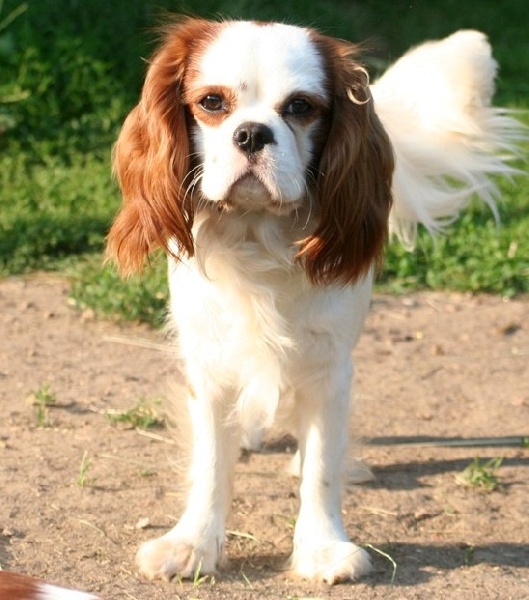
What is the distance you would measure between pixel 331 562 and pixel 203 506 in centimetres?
41

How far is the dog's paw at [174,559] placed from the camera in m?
3.87

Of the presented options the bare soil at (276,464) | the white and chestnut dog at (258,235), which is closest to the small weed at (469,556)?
the bare soil at (276,464)

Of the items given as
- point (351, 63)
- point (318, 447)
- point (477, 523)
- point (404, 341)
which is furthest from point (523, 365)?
point (351, 63)

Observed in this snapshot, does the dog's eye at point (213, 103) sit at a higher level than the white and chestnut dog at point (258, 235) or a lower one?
higher

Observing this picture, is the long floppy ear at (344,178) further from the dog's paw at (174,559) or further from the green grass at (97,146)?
the green grass at (97,146)

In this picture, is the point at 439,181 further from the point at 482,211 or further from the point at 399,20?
the point at 399,20

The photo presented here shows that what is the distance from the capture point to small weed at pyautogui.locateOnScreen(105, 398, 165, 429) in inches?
198

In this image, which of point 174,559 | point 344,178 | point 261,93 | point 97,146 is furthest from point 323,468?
point 97,146

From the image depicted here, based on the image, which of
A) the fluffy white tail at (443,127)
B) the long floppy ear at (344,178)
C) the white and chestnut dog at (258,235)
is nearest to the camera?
the white and chestnut dog at (258,235)

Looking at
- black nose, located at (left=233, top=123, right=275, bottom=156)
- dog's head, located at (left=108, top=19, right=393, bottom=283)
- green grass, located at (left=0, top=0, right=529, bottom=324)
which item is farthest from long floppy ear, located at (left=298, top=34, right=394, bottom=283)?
green grass, located at (left=0, top=0, right=529, bottom=324)

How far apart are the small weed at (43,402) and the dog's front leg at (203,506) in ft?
3.26

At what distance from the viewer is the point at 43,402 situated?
505 centimetres

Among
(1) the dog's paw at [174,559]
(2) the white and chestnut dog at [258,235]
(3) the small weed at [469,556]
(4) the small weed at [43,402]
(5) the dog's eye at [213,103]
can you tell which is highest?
(5) the dog's eye at [213,103]

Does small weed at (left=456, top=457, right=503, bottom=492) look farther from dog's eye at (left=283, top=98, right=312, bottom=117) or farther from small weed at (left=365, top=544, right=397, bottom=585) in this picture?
dog's eye at (left=283, top=98, right=312, bottom=117)
